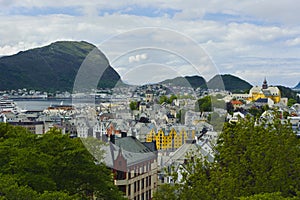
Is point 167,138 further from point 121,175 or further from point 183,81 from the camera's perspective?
point 121,175

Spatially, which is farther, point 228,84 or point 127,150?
point 228,84

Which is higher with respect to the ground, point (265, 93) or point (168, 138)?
point (265, 93)

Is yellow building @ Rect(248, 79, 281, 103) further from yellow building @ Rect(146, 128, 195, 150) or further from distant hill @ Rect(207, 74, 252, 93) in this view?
yellow building @ Rect(146, 128, 195, 150)

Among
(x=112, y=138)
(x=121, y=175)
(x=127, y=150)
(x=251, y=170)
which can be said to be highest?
(x=112, y=138)

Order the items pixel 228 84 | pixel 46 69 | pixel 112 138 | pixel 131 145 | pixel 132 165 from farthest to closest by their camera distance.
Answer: pixel 46 69 < pixel 228 84 < pixel 132 165 < pixel 112 138 < pixel 131 145

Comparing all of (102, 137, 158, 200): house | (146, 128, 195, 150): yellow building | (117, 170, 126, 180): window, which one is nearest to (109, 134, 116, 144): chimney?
(102, 137, 158, 200): house

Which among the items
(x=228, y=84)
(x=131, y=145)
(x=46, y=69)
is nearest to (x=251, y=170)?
(x=131, y=145)

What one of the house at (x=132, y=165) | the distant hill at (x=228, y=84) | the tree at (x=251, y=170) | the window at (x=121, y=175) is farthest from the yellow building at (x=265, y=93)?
the tree at (x=251, y=170)

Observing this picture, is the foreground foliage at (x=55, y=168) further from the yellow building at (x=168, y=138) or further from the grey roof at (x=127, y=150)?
the yellow building at (x=168, y=138)
